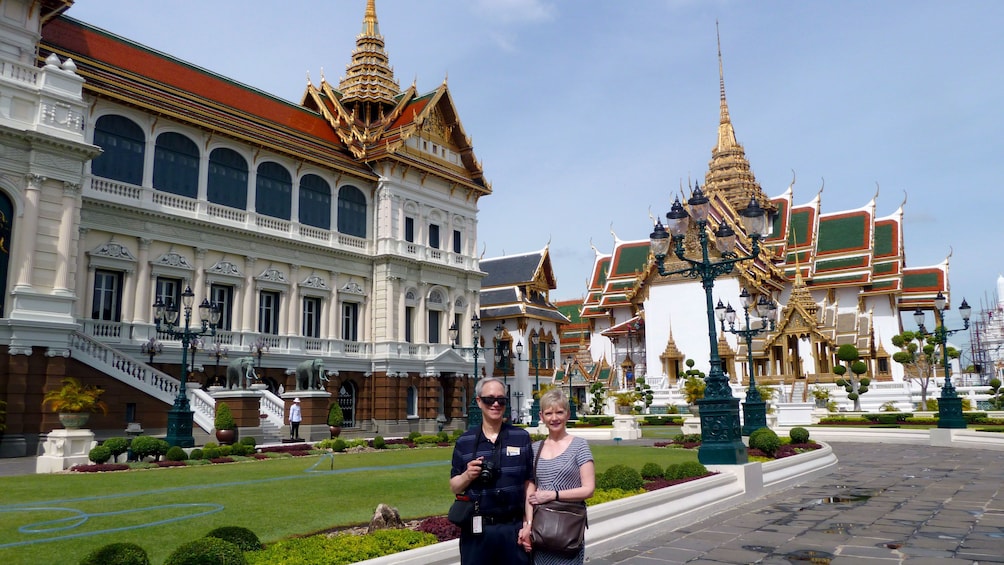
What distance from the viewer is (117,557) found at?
461 centimetres

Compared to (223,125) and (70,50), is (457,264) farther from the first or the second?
(70,50)

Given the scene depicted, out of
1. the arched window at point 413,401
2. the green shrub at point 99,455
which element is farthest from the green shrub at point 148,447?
the arched window at point 413,401

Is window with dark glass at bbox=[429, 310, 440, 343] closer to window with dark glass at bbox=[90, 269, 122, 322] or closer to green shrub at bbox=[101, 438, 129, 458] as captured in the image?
window with dark glass at bbox=[90, 269, 122, 322]

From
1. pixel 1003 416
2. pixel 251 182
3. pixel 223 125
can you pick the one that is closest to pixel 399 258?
pixel 251 182

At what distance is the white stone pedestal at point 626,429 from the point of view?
27.3 metres

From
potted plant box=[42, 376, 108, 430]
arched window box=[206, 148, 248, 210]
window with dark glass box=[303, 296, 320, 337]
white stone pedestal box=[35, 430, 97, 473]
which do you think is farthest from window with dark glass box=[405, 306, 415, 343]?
white stone pedestal box=[35, 430, 97, 473]

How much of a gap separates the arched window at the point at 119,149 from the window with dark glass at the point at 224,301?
493 cm

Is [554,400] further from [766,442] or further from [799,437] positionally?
[799,437]

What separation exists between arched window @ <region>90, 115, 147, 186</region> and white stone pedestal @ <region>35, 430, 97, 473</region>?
482 inches

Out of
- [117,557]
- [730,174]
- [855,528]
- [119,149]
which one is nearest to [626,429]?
[855,528]

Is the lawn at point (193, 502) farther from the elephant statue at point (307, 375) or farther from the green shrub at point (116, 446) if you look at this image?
the elephant statue at point (307, 375)

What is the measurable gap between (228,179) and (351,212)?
6.54 m

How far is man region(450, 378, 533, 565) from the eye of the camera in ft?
13.0

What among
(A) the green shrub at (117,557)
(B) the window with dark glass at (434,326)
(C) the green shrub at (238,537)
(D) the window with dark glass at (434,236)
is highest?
(D) the window with dark glass at (434,236)
